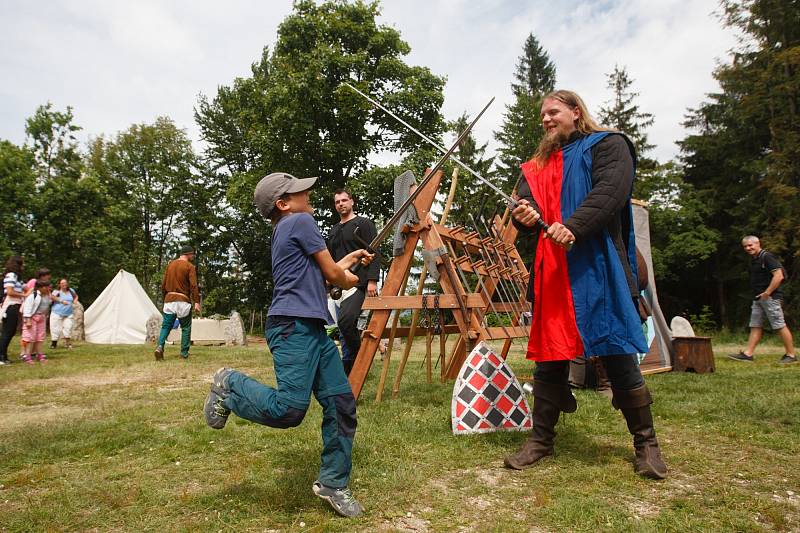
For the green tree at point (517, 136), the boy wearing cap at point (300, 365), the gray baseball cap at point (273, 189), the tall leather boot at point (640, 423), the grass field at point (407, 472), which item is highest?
the green tree at point (517, 136)

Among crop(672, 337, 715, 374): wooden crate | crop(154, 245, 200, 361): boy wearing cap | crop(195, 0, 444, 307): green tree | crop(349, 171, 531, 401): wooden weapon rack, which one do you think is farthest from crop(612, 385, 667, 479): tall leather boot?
crop(195, 0, 444, 307): green tree

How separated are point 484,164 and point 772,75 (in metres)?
16.2

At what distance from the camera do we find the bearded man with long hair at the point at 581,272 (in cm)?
274

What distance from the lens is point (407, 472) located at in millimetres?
2889

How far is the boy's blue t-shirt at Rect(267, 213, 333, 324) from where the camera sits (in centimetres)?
251

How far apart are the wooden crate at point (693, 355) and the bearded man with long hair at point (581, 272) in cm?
433

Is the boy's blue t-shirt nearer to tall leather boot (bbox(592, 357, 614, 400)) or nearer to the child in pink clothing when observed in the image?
tall leather boot (bbox(592, 357, 614, 400))

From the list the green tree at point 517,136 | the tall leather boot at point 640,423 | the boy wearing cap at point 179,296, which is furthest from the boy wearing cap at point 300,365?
the green tree at point 517,136

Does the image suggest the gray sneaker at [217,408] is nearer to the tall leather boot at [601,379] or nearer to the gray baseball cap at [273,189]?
the gray baseball cap at [273,189]

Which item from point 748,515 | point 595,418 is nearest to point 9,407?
point 595,418

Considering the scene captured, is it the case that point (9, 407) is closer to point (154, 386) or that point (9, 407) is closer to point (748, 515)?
point (154, 386)

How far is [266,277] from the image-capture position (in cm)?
2858

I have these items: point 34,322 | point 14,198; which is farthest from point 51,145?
point 34,322

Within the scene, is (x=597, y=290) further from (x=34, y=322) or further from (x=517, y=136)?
(x=517, y=136)
